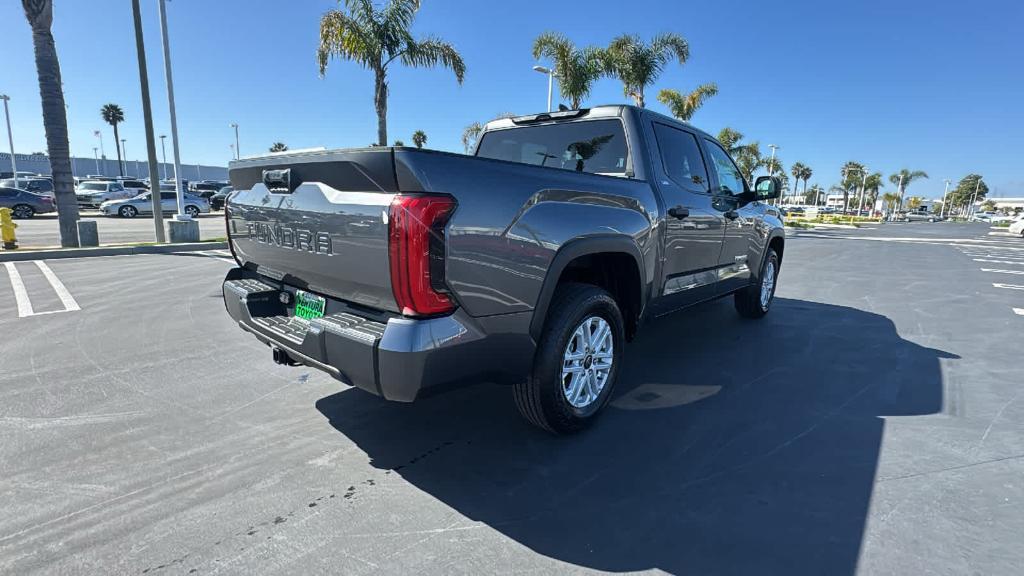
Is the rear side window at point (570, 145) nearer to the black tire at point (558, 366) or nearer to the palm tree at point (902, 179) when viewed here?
the black tire at point (558, 366)

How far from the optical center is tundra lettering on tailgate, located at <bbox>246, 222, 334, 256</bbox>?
2.44 metres

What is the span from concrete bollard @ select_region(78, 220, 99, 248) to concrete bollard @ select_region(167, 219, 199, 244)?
57.7 inches

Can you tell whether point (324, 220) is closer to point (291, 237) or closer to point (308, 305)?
point (291, 237)

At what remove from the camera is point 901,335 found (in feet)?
17.5

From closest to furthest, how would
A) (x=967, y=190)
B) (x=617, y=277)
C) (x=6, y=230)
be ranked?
(x=617, y=277) → (x=6, y=230) → (x=967, y=190)

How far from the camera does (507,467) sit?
268 cm

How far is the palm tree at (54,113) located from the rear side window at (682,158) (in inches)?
498

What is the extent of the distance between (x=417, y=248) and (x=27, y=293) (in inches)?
299

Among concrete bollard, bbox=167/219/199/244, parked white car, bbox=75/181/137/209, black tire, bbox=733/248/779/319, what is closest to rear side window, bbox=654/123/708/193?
black tire, bbox=733/248/779/319

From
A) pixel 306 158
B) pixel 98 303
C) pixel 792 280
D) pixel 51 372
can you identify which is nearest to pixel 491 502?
pixel 306 158

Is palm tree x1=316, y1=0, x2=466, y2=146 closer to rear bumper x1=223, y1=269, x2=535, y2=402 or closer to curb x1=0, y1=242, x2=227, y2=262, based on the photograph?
curb x1=0, y1=242, x2=227, y2=262

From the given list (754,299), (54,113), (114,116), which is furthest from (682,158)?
(114,116)

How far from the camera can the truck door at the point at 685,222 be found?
12.2 feet

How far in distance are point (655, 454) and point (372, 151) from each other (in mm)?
2126
